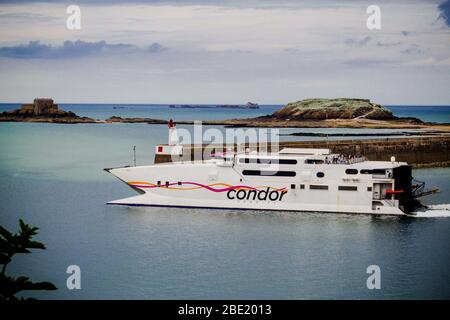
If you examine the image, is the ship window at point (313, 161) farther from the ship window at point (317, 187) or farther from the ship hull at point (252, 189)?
the ship window at point (317, 187)

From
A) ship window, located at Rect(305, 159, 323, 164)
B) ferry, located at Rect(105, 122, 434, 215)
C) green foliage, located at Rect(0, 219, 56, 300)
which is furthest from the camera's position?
ship window, located at Rect(305, 159, 323, 164)

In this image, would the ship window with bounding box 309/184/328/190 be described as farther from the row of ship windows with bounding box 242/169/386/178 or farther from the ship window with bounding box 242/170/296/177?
the ship window with bounding box 242/170/296/177

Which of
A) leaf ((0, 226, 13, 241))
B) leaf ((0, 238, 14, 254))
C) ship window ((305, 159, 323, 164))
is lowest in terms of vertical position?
leaf ((0, 238, 14, 254))

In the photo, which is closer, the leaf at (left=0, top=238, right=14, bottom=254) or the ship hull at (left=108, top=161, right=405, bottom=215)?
the leaf at (left=0, top=238, right=14, bottom=254)

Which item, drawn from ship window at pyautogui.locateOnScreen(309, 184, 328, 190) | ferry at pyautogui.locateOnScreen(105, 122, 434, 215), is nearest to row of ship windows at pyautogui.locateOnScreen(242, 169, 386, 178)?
ferry at pyautogui.locateOnScreen(105, 122, 434, 215)

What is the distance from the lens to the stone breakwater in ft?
147

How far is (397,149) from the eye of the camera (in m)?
46.0

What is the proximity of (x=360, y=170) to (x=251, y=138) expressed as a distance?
30005 mm

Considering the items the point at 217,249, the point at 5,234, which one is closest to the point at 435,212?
the point at 217,249

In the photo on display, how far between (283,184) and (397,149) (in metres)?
20.1

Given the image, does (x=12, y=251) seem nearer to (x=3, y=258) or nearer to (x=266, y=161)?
(x=3, y=258)

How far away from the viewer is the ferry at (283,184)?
27625mm

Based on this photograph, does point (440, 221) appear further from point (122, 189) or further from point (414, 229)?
point (122, 189)

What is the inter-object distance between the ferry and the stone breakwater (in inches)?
552
